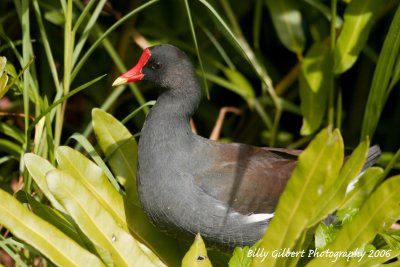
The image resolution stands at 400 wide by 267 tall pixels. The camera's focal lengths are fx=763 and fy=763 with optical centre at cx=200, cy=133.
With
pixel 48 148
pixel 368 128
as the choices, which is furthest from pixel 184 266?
pixel 368 128

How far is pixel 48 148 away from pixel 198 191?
1.52 ft

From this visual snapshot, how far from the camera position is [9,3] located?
330cm

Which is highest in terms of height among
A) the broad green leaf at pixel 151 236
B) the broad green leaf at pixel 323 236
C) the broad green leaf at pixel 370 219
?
the broad green leaf at pixel 370 219

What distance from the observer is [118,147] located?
235 cm

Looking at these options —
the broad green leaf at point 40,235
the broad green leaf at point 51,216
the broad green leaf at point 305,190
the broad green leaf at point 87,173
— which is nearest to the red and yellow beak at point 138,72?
the broad green leaf at point 87,173

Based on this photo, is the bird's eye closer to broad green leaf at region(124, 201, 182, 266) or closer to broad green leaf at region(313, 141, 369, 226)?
broad green leaf at region(124, 201, 182, 266)

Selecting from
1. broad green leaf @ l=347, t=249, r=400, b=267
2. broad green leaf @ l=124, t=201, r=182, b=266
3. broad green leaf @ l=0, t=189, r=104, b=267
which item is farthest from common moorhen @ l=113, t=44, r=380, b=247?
broad green leaf @ l=347, t=249, r=400, b=267

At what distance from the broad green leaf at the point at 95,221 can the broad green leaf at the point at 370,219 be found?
0.50 meters

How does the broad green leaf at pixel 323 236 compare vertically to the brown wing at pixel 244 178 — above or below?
below

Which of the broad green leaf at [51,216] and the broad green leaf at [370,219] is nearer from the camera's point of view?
the broad green leaf at [370,219]

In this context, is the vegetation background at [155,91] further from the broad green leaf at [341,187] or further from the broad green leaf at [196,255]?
the broad green leaf at [196,255]

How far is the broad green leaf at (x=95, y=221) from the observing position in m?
1.84

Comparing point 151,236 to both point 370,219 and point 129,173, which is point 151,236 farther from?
point 370,219

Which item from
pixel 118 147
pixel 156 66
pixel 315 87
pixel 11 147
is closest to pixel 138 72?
pixel 156 66
